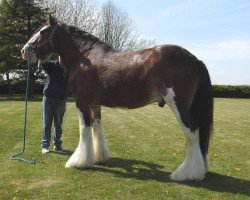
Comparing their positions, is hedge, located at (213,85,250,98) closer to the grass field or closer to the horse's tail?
the grass field

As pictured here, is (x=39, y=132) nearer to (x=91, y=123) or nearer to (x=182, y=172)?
(x=91, y=123)

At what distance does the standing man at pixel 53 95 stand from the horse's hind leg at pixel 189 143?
11.2 feet

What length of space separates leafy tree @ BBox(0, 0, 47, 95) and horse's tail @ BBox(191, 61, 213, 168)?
33.3m

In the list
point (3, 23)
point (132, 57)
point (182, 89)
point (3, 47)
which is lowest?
point (182, 89)

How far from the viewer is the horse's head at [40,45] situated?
8227 millimetres

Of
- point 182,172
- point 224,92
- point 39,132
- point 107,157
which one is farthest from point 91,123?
point 224,92

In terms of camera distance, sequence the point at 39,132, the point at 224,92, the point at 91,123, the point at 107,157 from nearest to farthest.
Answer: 1. the point at 91,123
2. the point at 107,157
3. the point at 39,132
4. the point at 224,92

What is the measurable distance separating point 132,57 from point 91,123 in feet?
5.29

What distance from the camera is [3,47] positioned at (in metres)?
37.8

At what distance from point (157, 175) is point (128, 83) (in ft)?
5.96

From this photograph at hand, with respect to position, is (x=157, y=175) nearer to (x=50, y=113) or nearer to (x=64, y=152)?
(x=64, y=152)

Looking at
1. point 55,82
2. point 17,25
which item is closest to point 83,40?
point 55,82

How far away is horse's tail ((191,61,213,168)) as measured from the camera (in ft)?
22.4

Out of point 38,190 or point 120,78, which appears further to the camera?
point 120,78
